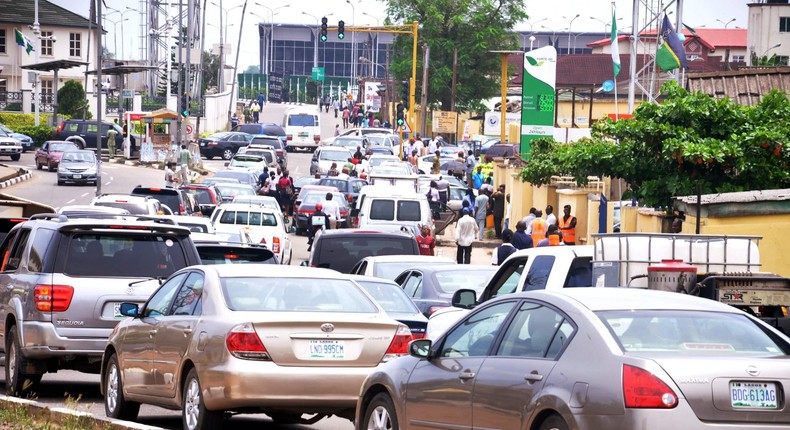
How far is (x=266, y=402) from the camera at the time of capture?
984 cm

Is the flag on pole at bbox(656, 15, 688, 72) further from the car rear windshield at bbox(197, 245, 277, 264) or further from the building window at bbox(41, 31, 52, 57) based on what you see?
the building window at bbox(41, 31, 52, 57)

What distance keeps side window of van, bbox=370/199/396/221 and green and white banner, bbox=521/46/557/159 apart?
411 inches

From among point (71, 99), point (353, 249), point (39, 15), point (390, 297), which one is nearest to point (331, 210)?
point (353, 249)

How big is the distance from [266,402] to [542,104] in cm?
3064

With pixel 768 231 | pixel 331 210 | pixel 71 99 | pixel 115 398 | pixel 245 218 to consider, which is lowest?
pixel 331 210

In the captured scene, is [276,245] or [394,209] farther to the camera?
[394,209]

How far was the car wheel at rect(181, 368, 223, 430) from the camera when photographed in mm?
10055

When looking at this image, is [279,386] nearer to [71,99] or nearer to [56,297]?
[56,297]

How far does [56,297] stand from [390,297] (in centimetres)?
390

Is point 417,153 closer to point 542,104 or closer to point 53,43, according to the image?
point 542,104

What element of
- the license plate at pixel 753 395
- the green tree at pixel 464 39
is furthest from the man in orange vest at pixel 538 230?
the green tree at pixel 464 39

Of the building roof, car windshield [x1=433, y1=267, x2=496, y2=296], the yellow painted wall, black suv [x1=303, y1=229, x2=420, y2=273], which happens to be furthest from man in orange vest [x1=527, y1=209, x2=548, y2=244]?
the building roof

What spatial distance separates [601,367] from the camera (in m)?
6.79

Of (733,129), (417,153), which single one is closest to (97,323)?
(733,129)
